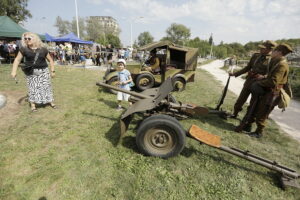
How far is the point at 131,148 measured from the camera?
3.13 metres

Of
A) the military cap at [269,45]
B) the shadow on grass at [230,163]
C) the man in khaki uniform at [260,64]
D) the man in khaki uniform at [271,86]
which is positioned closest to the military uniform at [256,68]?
the man in khaki uniform at [260,64]

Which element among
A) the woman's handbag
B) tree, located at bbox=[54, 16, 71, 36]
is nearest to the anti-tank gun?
the woman's handbag

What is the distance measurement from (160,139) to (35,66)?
10.9 feet

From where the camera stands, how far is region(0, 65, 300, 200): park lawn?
89.4 inches

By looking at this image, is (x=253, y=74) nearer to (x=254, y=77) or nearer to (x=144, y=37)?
(x=254, y=77)

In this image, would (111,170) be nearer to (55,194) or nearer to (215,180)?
(55,194)

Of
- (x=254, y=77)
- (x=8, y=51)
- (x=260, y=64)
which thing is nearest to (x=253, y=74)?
(x=254, y=77)

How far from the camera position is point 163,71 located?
6.89 meters

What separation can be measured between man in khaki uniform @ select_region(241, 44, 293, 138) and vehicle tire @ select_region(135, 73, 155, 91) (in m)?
3.79

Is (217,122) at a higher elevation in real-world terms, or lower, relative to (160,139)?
lower

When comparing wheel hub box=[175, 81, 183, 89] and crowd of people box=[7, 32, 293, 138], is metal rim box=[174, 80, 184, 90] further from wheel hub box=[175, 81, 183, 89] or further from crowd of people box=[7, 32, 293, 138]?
crowd of people box=[7, 32, 293, 138]

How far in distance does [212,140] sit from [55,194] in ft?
7.58

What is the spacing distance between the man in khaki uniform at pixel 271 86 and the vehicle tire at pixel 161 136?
6.68 ft

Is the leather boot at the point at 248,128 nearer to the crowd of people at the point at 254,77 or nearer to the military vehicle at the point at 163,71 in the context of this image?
the crowd of people at the point at 254,77
